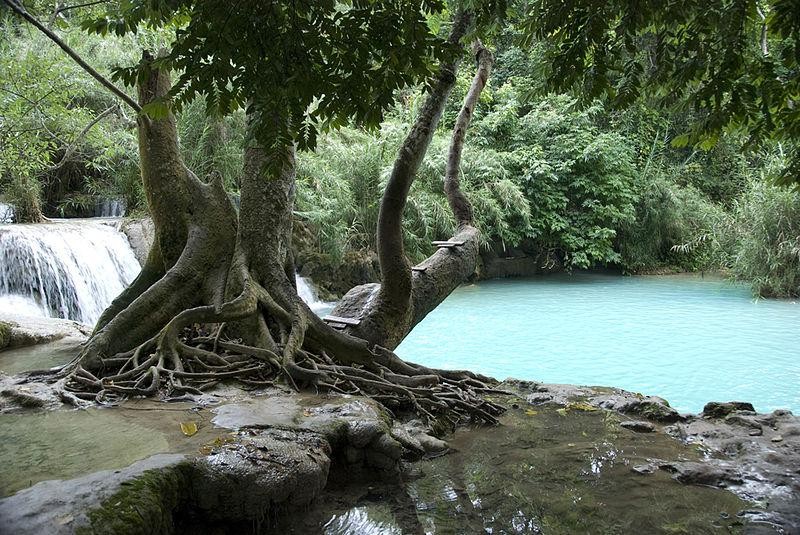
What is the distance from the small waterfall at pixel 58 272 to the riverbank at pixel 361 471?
5587 mm

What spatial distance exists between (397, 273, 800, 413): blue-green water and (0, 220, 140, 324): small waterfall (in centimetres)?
523

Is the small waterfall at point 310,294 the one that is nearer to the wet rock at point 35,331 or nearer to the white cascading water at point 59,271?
the white cascading water at point 59,271

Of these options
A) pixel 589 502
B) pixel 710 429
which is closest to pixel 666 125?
pixel 710 429

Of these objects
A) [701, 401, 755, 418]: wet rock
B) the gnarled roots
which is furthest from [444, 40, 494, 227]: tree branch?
[701, 401, 755, 418]: wet rock

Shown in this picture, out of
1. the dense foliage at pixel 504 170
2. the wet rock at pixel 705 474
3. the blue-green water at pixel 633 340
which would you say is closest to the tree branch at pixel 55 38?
the dense foliage at pixel 504 170

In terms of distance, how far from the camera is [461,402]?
5.00 meters

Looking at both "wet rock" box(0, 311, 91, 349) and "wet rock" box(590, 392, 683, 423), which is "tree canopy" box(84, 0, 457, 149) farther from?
"wet rock" box(0, 311, 91, 349)

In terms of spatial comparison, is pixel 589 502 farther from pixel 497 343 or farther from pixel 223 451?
pixel 497 343

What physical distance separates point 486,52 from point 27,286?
7.69m

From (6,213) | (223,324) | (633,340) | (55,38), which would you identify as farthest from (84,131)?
(633,340)

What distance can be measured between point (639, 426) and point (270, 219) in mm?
3531

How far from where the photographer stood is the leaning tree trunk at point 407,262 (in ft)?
18.2

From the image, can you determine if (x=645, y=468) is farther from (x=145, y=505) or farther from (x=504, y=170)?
(x=504, y=170)

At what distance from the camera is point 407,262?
5820 millimetres
